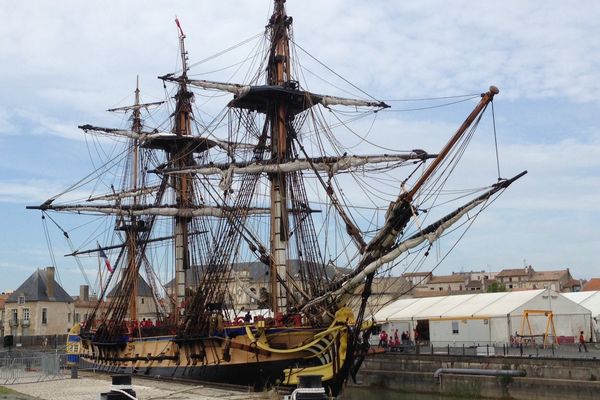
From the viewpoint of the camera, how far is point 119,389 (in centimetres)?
1327

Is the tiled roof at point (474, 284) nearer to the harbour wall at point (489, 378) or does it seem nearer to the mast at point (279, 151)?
the harbour wall at point (489, 378)

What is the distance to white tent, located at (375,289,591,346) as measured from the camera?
129ft

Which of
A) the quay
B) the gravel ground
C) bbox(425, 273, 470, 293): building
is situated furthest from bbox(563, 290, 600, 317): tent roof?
bbox(425, 273, 470, 293): building

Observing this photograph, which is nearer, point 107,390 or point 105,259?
point 107,390

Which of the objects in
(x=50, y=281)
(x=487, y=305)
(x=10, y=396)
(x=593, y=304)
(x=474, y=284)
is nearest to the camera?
(x=10, y=396)

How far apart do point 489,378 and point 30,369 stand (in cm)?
1882

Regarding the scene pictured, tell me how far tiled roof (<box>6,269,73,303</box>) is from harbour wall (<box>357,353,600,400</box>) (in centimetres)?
4293

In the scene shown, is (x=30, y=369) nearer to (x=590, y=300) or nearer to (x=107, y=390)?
(x=107, y=390)

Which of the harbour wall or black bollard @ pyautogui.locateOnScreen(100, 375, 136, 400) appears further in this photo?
the harbour wall

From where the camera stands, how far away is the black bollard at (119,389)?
13125mm

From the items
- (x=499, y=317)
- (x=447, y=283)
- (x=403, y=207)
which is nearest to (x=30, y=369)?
(x=403, y=207)

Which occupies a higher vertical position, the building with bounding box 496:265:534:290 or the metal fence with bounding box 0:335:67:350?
the building with bounding box 496:265:534:290

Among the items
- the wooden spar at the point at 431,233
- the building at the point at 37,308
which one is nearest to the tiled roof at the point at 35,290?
the building at the point at 37,308

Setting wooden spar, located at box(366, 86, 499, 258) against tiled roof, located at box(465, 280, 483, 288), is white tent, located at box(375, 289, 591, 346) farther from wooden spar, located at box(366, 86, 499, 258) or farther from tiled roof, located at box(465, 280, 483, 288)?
tiled roof, located at box(465, 280, 483, 288)
